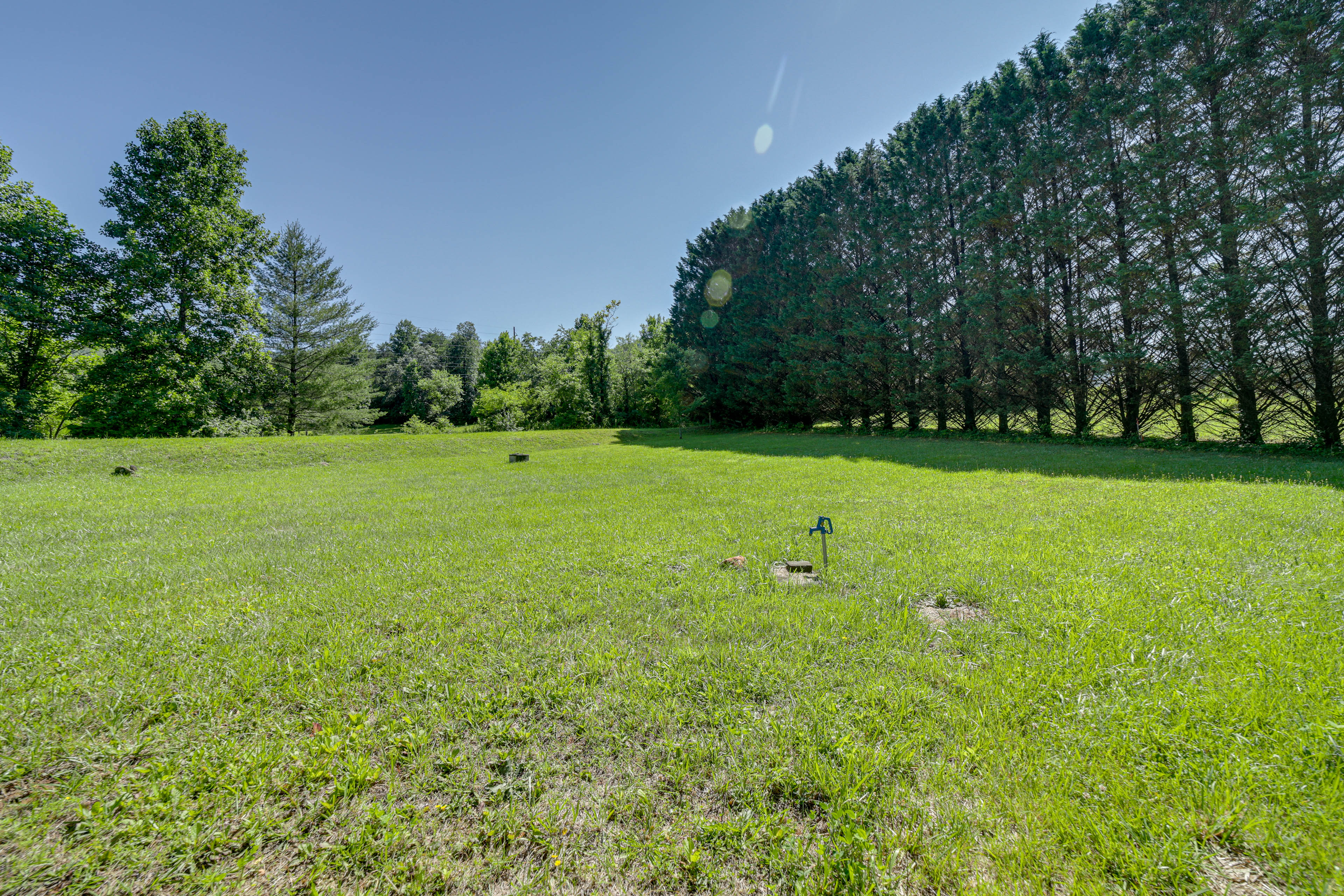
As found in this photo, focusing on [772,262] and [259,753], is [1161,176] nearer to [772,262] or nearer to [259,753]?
[772,262]

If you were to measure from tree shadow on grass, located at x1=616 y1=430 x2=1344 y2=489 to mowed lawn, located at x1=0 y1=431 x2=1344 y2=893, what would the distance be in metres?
2.91

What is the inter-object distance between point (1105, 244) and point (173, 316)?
3445 cm

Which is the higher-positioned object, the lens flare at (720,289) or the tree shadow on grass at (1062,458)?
the lens flare at (720,289)

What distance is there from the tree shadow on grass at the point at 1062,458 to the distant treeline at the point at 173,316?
1934 centimetres

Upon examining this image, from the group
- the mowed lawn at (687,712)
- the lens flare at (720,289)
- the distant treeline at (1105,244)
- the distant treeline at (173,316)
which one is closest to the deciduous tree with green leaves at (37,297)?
the distant treeline at (173,316)

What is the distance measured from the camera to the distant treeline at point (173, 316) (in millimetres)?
16547

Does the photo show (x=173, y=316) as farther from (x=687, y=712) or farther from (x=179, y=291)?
(x=687, y=712)

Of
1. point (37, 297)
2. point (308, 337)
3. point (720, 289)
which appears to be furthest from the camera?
point (720, 289)

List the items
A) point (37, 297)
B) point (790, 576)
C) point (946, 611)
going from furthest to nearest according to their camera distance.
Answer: point (37, 297) < point (790, 576) < point (946, 611)

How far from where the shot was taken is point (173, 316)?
18641mm

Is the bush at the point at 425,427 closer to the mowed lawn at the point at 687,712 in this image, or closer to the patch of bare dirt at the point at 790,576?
the mowed lawn at the point at 687,712

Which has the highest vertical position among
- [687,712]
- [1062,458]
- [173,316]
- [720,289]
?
[720,289]

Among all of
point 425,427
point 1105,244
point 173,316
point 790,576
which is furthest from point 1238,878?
point 425,427

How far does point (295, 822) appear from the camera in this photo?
164cm
